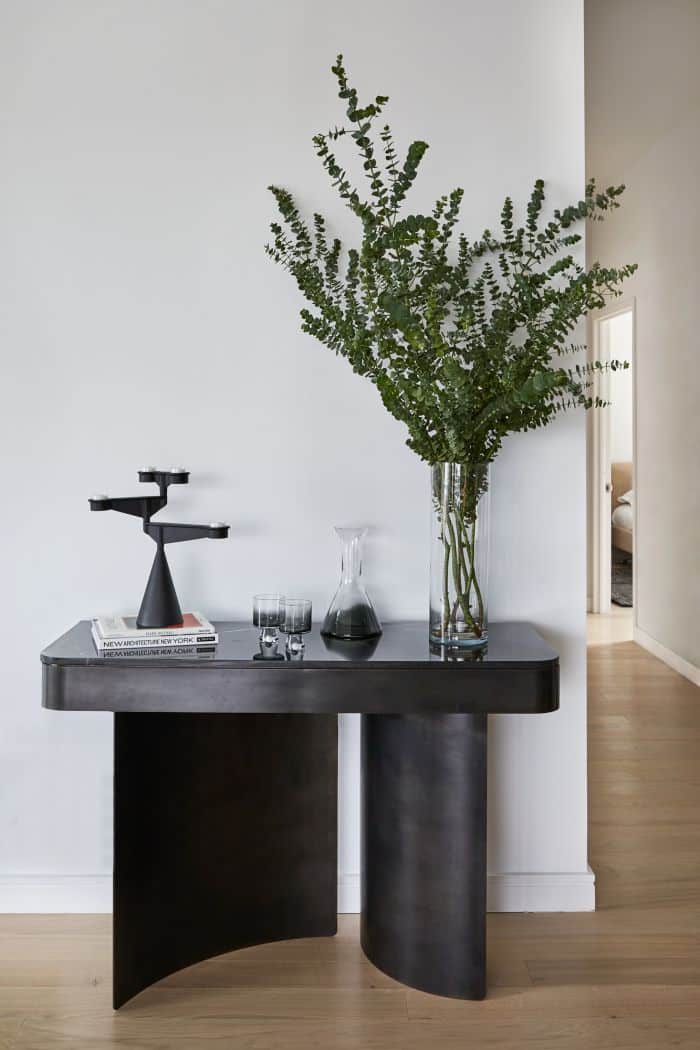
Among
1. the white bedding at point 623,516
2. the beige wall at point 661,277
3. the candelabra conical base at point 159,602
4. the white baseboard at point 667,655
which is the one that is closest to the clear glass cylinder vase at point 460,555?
the candelabra conical base at point 159,602

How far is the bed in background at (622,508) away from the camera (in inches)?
312

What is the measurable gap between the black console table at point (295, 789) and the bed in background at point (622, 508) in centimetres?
583

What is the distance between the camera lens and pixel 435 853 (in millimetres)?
2090

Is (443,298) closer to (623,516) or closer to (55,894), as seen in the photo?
(55,894)

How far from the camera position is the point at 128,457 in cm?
245

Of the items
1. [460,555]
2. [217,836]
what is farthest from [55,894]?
[460,555]

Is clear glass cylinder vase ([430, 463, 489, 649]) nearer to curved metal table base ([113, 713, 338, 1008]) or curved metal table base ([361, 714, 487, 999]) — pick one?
curved metal table base ([361, 714, 487, 999])

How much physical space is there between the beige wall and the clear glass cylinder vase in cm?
300

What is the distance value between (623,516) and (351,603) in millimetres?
6200

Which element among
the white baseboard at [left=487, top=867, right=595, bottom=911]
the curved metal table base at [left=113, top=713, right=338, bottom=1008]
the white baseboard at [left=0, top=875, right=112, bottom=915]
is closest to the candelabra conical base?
the curved metal table base at [left=113, top=713, right=338, bottom=1008]

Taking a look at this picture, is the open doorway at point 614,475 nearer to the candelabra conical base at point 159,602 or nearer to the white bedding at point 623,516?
the white bedding at point 623,516

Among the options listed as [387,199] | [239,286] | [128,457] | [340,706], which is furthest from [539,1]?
[340,706]

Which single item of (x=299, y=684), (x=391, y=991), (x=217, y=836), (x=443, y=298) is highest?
(x=443, y=298)

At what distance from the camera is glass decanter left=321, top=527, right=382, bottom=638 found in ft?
7.27
